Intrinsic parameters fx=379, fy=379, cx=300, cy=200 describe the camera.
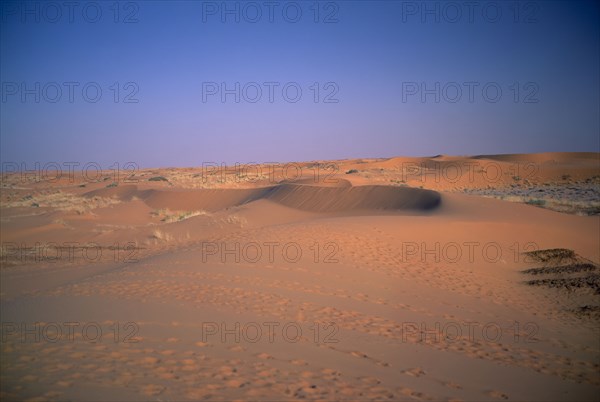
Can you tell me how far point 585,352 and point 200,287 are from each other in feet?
22.9

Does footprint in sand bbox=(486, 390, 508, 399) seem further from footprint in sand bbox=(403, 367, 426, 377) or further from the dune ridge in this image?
the dune ridge

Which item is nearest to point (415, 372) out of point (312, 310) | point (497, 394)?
point (497, 394)

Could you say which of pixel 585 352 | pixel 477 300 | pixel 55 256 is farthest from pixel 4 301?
pixel 585 352

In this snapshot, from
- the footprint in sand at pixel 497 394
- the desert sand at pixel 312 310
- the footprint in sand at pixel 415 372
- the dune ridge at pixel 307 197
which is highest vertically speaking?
the dune ridge at pixel 307 197

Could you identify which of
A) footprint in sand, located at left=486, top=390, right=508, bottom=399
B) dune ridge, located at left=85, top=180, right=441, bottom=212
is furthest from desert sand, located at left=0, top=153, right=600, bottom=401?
dune ridge, located at left=85, top=180, right=441, bottom=212

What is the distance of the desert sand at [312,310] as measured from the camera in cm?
452

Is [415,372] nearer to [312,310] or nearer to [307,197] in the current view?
[312,310]

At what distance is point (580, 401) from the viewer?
444 centimetres

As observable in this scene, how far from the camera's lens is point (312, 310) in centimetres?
702

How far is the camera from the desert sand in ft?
14.8

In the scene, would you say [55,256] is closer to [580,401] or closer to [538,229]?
[580,401]

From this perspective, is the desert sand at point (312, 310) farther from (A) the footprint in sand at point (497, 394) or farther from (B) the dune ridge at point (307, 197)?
(B) the dune ridge at point (307, 197)

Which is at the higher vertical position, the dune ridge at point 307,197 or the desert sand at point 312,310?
the dune ridge at point 307,197

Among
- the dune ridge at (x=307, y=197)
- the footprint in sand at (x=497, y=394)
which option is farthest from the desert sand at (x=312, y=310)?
the dune ridge at (x=307, y=197)
